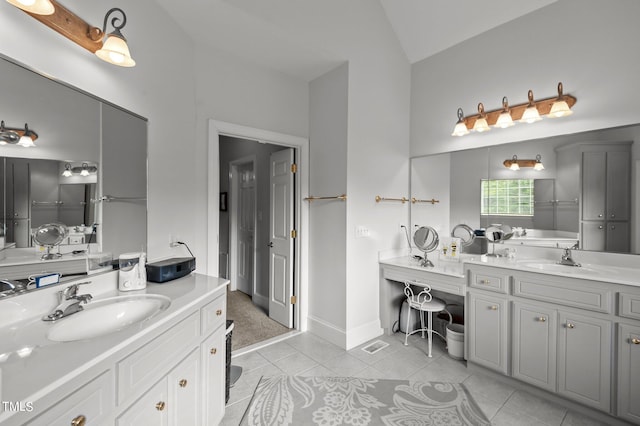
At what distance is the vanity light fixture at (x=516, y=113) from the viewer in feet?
7.63

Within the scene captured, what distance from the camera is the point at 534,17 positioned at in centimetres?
257

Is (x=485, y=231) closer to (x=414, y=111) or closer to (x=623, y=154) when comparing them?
(x=623, y=154)

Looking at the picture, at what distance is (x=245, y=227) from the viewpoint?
4520 millimetres

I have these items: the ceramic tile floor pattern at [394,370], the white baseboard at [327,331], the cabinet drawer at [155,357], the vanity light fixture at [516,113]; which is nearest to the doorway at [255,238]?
the white baseboard at [327,331]

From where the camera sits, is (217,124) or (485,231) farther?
(485,231)

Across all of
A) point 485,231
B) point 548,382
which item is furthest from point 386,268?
point 548,382

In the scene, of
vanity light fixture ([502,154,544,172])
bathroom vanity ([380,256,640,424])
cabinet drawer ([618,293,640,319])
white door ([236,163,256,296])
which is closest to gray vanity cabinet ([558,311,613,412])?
bathroom vanity ([380,256,640,424])

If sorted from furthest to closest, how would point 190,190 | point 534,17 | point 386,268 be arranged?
point 386,268 < point 534,17 < point 190,190

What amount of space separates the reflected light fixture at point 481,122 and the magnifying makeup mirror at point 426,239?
1093 mm

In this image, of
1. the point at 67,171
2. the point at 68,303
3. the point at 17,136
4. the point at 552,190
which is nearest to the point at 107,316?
the point at 68,303

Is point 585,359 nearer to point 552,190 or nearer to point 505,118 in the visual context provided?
point 552,190

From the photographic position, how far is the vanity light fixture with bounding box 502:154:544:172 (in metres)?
2.59

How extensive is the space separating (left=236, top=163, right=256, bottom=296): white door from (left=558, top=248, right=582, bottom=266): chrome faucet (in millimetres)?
3515

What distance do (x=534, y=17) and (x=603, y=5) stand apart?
460 millimetres
